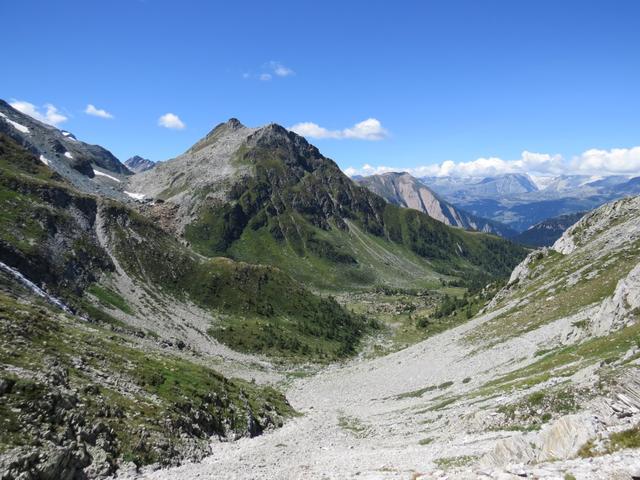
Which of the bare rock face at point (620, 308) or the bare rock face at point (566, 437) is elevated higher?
the bare rock face at point (620, 308)

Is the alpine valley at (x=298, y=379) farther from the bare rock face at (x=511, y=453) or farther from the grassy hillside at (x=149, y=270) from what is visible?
the grassy hillside at (x=149, y=270)

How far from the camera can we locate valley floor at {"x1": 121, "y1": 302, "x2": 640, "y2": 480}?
23.5 meters

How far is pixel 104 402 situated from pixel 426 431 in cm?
2894

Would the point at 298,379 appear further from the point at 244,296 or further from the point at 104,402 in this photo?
the point at 104,402

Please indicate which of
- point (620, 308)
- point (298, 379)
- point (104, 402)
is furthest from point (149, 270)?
point (620, 308)

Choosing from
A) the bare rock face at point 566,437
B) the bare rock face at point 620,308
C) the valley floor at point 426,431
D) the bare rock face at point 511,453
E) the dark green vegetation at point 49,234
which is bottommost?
the valley floor at point 426,431

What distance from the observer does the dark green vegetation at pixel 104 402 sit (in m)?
33.1

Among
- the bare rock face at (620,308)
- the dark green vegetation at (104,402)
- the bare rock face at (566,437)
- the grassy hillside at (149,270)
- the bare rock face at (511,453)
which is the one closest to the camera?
the bare rock face at (566,437)

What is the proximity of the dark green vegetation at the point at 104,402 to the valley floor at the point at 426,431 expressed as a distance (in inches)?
106

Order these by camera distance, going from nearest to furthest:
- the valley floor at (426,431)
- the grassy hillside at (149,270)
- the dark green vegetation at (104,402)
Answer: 1. the valley floor at (426,431)
2. the dark green vegetation at (104,402)
3. the grassy hillside at (149,270)

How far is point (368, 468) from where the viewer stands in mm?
31922

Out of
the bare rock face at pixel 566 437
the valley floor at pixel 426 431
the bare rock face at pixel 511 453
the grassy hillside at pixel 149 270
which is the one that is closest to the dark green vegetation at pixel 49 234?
the grassy hillside at pixel 149 270

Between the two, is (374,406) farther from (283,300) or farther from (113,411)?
(283,300)

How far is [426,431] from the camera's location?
139ft
